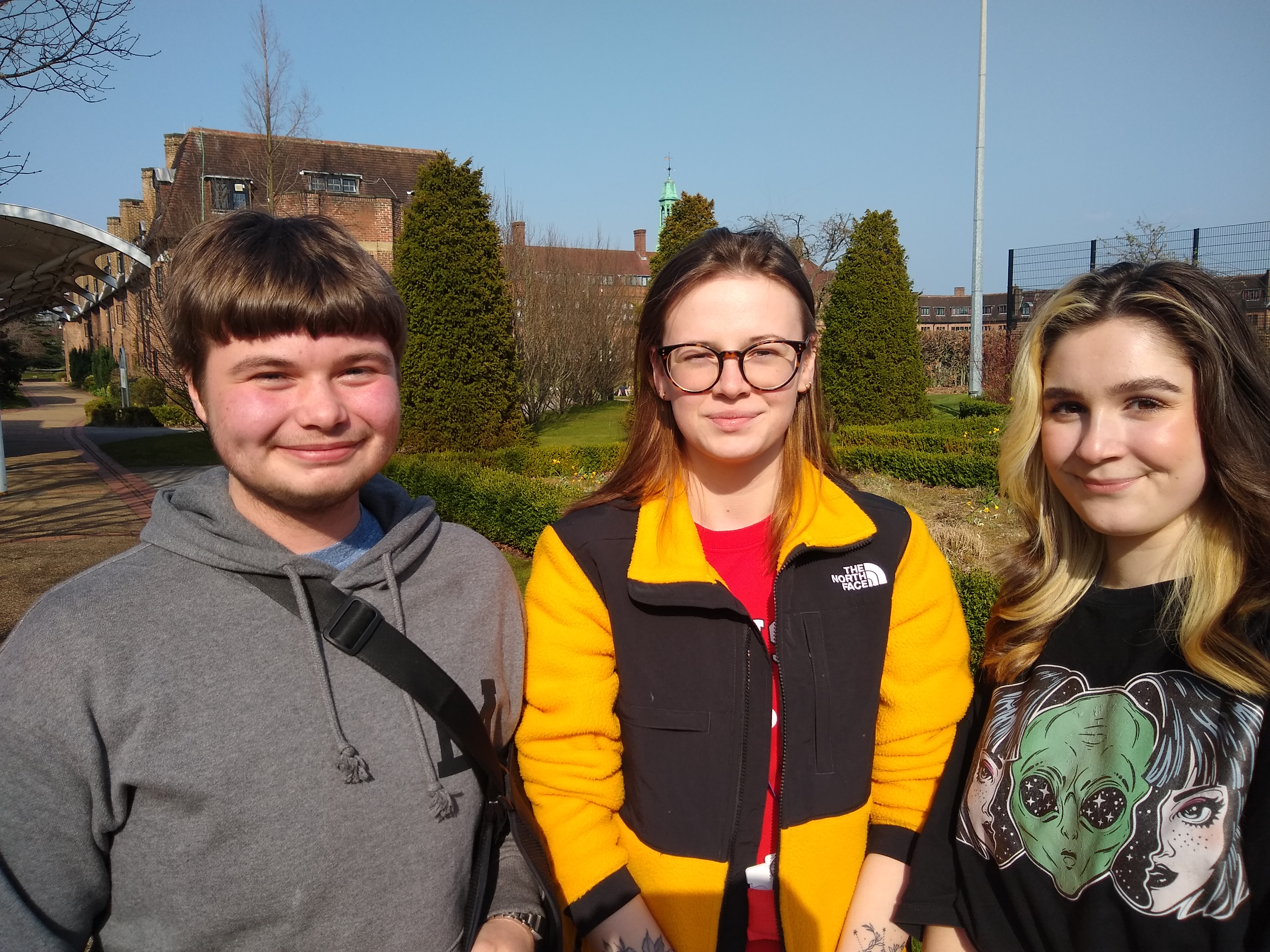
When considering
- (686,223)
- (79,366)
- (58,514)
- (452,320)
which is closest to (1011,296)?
(686,223)

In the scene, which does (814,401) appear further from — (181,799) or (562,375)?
(562,375)

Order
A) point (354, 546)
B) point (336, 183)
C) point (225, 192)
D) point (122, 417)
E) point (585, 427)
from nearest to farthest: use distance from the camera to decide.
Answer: point (354, 546) → point (585, 427) → point (122, 417) → point (225, 192) → point (336, 183)

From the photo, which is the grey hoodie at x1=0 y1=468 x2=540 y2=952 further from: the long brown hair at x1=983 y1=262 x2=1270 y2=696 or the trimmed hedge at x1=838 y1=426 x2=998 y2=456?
the trimmed hedge at x1=838 y1=426 x2=998 y2=456

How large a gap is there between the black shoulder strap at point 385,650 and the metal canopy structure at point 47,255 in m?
11.8

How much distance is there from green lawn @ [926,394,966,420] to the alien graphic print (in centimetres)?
1518

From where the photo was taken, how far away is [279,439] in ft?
4.79

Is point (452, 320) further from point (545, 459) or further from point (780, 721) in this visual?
point (780, 721)

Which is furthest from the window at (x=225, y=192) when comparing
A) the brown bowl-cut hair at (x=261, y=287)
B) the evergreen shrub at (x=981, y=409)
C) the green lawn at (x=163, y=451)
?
the brown bowl-cut hair at (x=261, y=287)

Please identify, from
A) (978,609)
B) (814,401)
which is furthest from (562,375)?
(814,401)

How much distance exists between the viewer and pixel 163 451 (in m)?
14.8

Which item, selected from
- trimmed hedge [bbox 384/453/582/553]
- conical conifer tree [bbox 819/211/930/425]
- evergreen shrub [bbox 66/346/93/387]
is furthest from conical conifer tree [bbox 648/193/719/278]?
evergreen shrub [bbox 66/346/93/387]

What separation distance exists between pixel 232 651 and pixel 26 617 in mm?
298

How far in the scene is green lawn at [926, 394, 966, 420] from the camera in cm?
1922

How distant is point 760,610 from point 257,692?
1058 millimetres
